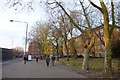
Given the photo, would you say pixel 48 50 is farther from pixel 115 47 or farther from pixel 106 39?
pixel 106 39

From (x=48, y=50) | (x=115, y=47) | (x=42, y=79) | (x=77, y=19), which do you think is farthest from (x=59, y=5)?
(x=48, y=50)

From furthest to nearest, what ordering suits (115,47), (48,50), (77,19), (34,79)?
(48,50), (115,47), (77,19), (34,79)

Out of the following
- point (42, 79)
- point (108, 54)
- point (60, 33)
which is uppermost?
point (60, 33)

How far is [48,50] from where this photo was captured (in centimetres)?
7869

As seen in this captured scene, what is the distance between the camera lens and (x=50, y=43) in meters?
71.9

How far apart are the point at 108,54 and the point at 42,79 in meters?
6.52

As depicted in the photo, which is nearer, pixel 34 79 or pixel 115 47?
pixel 34 79

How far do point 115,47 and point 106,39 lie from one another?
1606 inches

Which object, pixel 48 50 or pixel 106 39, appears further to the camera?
pixel 48 50

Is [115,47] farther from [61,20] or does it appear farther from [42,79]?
[42,79]

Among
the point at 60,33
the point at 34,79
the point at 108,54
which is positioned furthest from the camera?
the point at 60,33

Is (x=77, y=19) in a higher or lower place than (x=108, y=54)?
higher

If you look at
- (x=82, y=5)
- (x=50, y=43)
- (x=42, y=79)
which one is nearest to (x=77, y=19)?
(x=82, y=5)

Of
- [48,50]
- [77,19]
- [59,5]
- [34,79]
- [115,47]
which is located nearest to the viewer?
[34,79]
